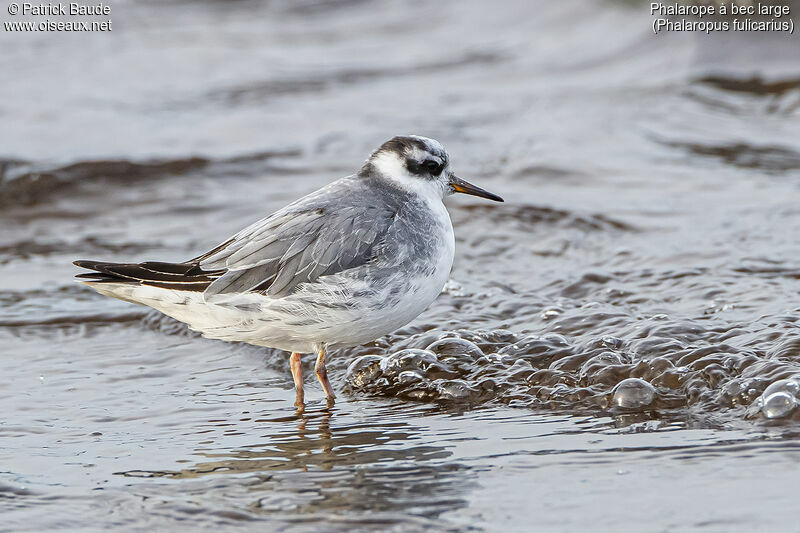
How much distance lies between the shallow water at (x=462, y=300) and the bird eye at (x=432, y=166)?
1037 mm

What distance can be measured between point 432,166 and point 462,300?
155 cm

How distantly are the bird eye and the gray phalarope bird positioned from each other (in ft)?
1.51

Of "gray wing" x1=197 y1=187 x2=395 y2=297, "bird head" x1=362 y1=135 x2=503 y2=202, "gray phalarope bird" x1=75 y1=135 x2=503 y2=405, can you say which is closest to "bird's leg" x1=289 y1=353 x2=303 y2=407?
"gray phalarope bird" x1=75 y1=135 x2=503 y2=405

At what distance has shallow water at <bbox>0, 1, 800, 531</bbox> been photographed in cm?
450

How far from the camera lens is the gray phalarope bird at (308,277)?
215 inches

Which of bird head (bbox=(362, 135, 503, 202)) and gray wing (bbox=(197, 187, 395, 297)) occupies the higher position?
bird head (bbox=(362, 135, 503, 202))

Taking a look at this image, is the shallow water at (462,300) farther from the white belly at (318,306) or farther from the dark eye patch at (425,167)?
the dark eye patch at (425,167)

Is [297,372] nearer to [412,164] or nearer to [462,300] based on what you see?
[412,164]

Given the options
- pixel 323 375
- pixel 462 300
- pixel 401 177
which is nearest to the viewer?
pixel 323 375

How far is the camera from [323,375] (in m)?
5.94

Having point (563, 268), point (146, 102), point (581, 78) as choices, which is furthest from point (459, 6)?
point (563, 268)

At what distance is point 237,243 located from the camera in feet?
18.6

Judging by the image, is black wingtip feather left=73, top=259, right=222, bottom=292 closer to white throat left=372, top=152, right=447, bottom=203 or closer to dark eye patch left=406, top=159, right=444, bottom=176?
white throat left=372, top=152, right=447, bottom=203

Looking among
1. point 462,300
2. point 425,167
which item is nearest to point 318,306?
point 425,167
